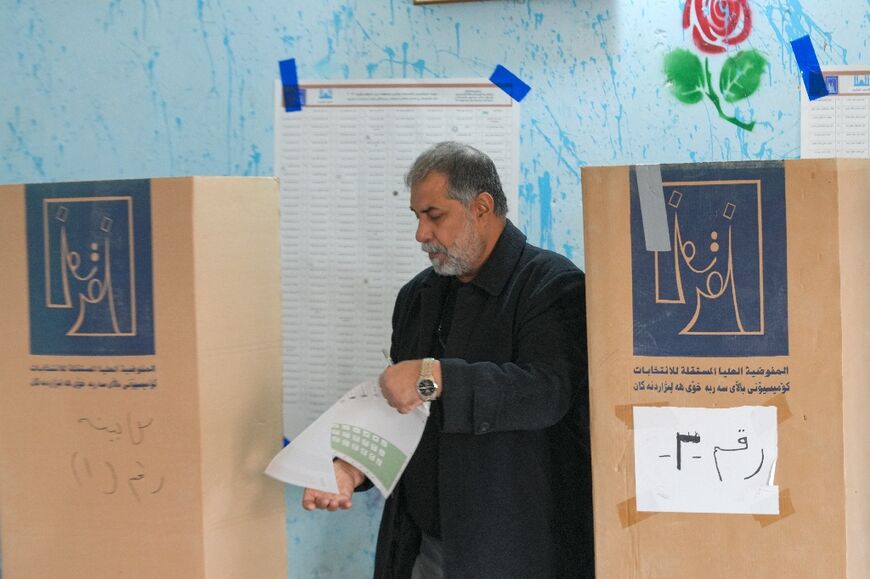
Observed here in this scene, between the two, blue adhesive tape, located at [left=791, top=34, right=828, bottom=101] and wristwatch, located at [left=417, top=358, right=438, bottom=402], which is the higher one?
blue adhesive tape, located at [left=791, top=34, right=828, bottom=101]

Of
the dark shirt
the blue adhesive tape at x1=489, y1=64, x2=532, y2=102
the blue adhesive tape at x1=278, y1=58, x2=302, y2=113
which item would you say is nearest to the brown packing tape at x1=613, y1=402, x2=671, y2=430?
the dark shirt

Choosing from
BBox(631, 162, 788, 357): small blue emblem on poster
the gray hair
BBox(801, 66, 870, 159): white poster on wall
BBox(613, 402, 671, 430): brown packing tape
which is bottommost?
BBox(613, 402, 671, 430): brown packing tape

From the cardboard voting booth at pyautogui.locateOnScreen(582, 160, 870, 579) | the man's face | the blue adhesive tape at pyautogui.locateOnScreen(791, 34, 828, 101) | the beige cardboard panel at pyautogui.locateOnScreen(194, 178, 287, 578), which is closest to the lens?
the cardboard voting booth at pyautogui.locateOnScreen(582, 160, 870, 579)

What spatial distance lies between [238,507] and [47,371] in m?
0.32

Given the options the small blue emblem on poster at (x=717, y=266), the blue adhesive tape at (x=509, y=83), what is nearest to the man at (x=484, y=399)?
the small blue emblem on poster at (x=717, y=266)

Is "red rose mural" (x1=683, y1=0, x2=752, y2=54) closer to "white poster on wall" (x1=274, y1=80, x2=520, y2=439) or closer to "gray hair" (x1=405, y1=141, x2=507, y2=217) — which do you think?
"white poster on wall" (x1=274, y1=80, x2=520, y2=439)

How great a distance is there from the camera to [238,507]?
1.28m

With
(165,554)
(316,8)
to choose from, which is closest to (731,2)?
(316,8)

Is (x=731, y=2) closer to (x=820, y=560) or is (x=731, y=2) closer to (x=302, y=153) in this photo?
(x=302, y=153)

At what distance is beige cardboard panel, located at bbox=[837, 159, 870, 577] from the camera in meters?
1.10

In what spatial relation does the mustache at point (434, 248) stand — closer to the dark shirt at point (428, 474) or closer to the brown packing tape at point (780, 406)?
the dark shirt at point (428, 474)

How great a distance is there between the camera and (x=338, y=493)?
1.29 metres

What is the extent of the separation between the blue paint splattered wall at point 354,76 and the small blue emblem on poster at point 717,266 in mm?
810

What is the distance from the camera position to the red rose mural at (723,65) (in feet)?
6.13
